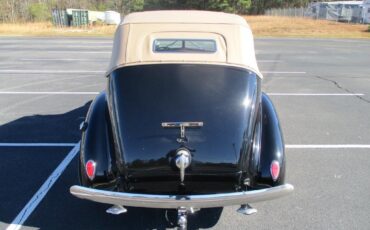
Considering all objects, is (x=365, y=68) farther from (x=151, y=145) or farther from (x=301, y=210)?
(x=151, y=145)

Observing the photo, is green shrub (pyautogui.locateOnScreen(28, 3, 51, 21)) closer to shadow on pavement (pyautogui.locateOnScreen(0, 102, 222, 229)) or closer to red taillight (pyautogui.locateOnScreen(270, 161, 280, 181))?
shadow on pavement (pyautogui.locateOnScreen(0, 102, 222, 229))

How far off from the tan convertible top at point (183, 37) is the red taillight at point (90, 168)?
1091mm

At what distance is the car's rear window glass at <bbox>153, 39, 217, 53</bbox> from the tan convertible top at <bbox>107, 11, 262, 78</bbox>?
44mm

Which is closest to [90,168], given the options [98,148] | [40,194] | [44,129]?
[98,148]

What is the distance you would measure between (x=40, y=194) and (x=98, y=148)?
1.25 meters

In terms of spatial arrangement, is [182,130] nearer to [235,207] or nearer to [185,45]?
[235,207]

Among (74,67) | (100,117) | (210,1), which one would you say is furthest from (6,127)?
(210,1)

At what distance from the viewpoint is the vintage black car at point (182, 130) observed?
3293 millimetres

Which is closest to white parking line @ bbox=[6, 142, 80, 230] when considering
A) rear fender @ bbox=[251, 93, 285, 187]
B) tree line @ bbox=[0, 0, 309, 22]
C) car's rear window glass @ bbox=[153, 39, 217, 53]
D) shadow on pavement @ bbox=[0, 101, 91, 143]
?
shadow on pavement @ bbox=[0, 101, 91, 143]

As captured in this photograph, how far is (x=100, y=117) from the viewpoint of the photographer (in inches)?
156

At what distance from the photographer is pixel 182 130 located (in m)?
3.43

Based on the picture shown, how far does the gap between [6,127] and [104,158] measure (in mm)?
3905

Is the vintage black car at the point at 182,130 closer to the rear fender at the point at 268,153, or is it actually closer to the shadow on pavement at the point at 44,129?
the rear fender at the point at 268,153

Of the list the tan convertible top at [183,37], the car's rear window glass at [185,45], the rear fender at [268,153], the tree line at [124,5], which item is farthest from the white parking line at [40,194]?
the tree line at [124,5]
